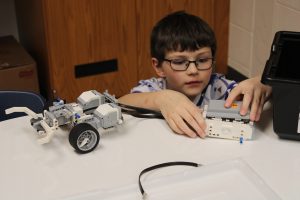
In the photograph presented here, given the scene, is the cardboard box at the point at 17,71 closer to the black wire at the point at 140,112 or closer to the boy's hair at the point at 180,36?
the boy's hair at the point at 180,36

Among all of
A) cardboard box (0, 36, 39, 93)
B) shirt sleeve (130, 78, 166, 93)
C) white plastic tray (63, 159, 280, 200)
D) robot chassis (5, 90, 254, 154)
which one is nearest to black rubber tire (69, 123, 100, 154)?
robot chassis (5, 90, 254, 154)

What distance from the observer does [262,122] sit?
3.40 ft

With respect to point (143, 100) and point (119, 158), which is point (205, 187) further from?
point (143, 100)

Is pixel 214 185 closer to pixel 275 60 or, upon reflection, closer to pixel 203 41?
pixel 275 60

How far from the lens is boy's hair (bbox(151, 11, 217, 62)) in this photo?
131cm

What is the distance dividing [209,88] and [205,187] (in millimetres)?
578

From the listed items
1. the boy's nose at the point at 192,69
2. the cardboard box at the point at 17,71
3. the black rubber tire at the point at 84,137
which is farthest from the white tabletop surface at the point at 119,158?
the cardboard box at the point at 17,71

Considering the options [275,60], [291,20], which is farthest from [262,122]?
[291,20]

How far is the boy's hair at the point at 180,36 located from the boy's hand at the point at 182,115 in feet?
0.92

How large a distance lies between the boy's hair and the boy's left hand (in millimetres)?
291

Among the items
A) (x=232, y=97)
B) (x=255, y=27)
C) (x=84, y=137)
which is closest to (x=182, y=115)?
(x=232, y=97)

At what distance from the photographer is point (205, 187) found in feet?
2.68

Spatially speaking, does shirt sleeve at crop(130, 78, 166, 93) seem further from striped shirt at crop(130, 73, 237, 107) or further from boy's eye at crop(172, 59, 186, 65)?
boy's eye at crop(172, 59, 186, 65)

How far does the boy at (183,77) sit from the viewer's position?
104 cm
